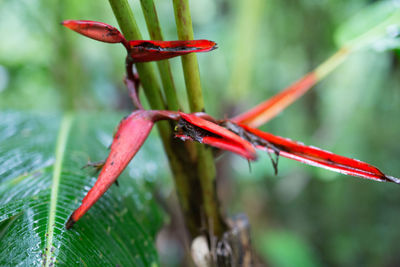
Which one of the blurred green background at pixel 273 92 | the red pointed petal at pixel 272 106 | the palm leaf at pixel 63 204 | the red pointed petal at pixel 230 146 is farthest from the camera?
the blurred green background at pixel 273 92

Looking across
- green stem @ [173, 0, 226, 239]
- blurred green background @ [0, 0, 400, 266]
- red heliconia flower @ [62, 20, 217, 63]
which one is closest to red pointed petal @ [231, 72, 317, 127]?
green stem @ [173, 0, 226, 239]

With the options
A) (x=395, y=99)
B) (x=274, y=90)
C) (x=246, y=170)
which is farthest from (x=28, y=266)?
(x=274, y=90)

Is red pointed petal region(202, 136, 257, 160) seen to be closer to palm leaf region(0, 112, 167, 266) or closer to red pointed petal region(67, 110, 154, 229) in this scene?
red pointed petal region(67, 110, 154, 229)

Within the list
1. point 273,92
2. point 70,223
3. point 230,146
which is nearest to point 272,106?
point 230,146

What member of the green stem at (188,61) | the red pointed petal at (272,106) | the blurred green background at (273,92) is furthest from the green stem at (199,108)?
the blurred green background at (273,92)

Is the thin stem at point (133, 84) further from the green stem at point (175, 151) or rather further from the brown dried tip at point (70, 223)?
the brown dried tip at point (70, 223)

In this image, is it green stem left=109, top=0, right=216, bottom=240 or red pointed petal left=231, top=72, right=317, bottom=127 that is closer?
green stem left=109, top=0, right=216, bottom=240
